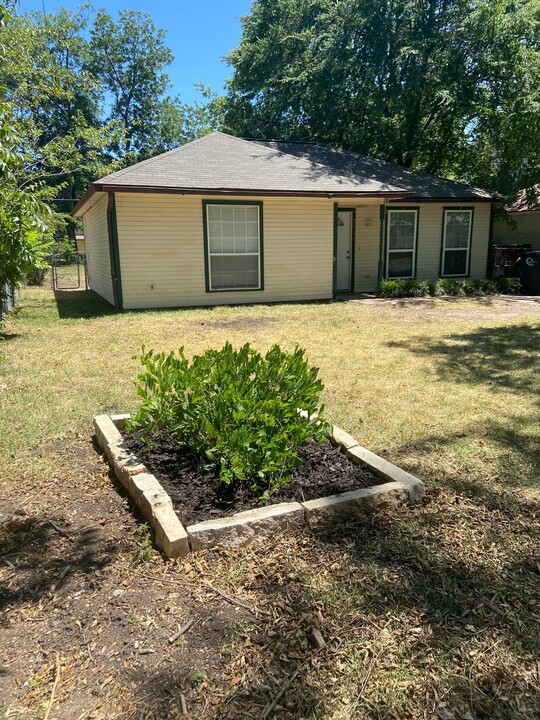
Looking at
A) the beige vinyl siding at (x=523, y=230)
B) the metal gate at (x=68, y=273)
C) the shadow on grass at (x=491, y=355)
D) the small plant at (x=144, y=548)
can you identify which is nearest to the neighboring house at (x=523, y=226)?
the beige vinyl siding at (x=523, y=230)

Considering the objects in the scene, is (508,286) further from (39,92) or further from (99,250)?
(39,92)

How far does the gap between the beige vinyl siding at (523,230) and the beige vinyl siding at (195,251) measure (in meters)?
10.3

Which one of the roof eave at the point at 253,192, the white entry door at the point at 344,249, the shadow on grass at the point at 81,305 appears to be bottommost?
→ the shadow on grass at the point at 81,305

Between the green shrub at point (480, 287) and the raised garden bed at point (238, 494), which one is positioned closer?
the raised garden bed at point (238, 494)

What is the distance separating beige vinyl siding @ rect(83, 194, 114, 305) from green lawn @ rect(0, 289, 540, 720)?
228 inches

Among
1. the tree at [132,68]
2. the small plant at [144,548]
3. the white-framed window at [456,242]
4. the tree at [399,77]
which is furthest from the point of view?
the tree at [132,68]

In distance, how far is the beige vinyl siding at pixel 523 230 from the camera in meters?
19.5

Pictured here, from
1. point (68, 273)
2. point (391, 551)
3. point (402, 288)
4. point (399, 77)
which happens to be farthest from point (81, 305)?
point (399, 77)

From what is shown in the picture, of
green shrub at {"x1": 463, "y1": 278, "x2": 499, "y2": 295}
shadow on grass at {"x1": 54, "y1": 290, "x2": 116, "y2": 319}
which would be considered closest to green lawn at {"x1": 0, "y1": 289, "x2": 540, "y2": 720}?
shadow on grass at {"x1": 54, "y1": 290, "x2": 116, "y2": 319}

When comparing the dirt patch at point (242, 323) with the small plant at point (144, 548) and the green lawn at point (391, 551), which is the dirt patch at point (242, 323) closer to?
the green lawn at point (391, 551)

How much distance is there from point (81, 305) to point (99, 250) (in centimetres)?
198

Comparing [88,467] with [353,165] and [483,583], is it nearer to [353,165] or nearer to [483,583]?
[483,583]

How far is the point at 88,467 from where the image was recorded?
3736mm

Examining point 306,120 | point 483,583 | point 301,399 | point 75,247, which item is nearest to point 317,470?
point 301,399
